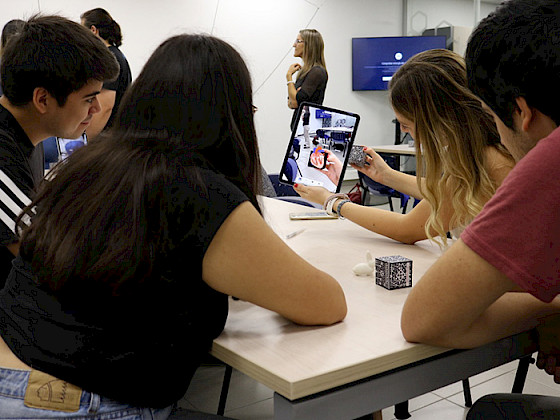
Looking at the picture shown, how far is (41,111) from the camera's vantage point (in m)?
1.55

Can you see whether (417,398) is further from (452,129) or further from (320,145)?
(452,129)

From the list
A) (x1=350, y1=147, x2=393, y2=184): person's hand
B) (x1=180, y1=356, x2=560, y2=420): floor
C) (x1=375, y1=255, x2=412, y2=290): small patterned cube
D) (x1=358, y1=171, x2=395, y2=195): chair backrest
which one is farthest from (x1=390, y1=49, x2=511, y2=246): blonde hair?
(x1=358, y1=171, x2=395, y2=195): chair backrest

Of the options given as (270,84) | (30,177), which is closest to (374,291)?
(30,177)

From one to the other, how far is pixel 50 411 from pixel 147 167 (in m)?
0.42

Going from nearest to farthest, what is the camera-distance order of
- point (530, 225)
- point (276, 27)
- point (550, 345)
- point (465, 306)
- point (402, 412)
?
1. point (530, 225)
2. point (465, 306)
3. point (550, 345)
4. point (402, 412)
5. point (276, 27)

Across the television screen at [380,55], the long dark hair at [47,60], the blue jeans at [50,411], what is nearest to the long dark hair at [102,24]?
the long dark hair at [47,60]

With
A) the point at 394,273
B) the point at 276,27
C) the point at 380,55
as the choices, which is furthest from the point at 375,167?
the point at 380,55

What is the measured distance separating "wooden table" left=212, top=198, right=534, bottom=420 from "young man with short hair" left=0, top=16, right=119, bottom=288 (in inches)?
26.9

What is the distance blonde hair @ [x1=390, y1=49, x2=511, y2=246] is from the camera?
147 cm

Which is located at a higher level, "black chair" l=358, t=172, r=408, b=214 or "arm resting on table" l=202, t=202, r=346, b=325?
"arm resting on table" l=202, t=202, r=346, b=325

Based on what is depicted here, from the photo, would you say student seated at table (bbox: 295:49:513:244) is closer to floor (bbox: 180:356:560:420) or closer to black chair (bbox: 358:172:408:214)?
floor (bbox: 180:356:560:420)

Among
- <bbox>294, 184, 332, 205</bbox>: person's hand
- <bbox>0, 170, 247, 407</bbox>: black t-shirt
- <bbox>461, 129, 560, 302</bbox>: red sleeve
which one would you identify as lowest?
<bbox>294, 184, 332, 205</bbox>: person's hand

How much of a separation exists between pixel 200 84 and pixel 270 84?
601 cm

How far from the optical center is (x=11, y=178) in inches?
55.3
